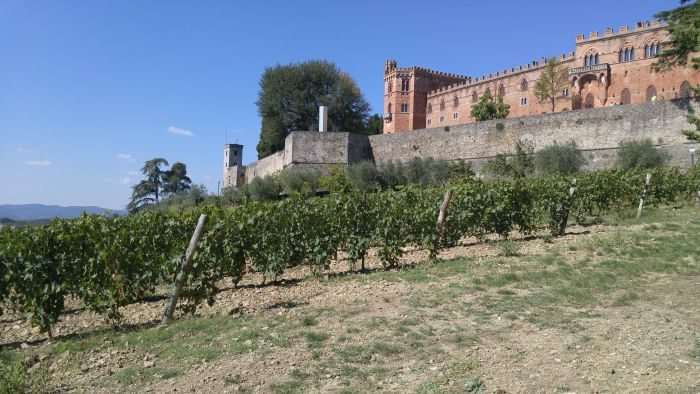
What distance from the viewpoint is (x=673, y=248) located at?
28.8 feet

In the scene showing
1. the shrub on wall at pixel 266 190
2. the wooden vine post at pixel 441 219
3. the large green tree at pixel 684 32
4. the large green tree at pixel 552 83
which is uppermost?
the large green tree at pixel 552 83

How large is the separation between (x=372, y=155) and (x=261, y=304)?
29587 mm

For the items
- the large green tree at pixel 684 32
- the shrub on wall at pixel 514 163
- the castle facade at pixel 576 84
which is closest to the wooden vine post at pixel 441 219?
the large green tree at pixel 684 32

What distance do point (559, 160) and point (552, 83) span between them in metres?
20.9

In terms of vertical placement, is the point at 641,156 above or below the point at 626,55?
below

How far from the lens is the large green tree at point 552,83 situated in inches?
1718

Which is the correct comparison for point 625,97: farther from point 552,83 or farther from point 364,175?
point 364,175

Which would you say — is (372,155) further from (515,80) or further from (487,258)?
(487,258)

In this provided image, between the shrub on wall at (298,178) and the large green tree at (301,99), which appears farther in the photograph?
the large green tree at (301,99)

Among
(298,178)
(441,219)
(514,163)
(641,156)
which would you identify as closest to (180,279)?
(441,219)

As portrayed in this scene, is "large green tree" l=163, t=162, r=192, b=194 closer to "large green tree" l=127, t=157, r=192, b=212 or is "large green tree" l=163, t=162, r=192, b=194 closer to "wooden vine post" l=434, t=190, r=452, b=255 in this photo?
"large green tree" l=127, t=157, r=192, b=212

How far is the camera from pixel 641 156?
2270cm

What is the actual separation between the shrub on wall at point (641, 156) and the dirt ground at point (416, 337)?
53.7 feet

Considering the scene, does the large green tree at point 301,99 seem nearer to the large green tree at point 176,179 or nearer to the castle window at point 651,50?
the large green tree at point 176,179
